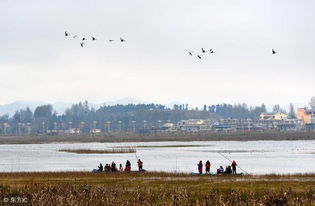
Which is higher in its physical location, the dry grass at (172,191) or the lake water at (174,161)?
the lake water at (174,161)

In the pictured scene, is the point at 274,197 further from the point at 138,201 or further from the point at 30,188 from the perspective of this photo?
the point at 30,188

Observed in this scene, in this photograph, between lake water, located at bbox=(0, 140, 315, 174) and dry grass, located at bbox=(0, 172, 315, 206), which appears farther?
lake water, located at bbox=(0, 140, 315, 174)

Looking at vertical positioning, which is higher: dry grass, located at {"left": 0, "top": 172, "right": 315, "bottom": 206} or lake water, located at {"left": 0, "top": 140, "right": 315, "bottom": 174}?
lake water, located at {"left": 0, "top": 140, "right": 315, "bottom": 174}

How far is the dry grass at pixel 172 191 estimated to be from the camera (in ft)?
119

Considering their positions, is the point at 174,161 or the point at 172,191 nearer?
the point at 172,191

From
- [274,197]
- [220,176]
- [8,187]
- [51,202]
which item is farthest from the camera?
[220,176]

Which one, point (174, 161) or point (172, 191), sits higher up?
point (174, 161)

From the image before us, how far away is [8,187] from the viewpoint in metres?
45.2

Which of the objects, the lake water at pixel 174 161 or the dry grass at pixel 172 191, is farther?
the lake water at pixel 174 161

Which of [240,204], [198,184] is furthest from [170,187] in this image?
[240,204]

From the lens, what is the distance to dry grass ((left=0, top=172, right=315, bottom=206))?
1427 inches

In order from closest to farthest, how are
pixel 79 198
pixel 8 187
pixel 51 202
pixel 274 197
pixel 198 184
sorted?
pixel 274 197
pixel 51 202
pixel 79 198
pixel 8 187
pixel 198 184

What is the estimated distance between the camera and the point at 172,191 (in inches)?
1693

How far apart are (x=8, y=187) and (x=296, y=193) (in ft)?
66.6
